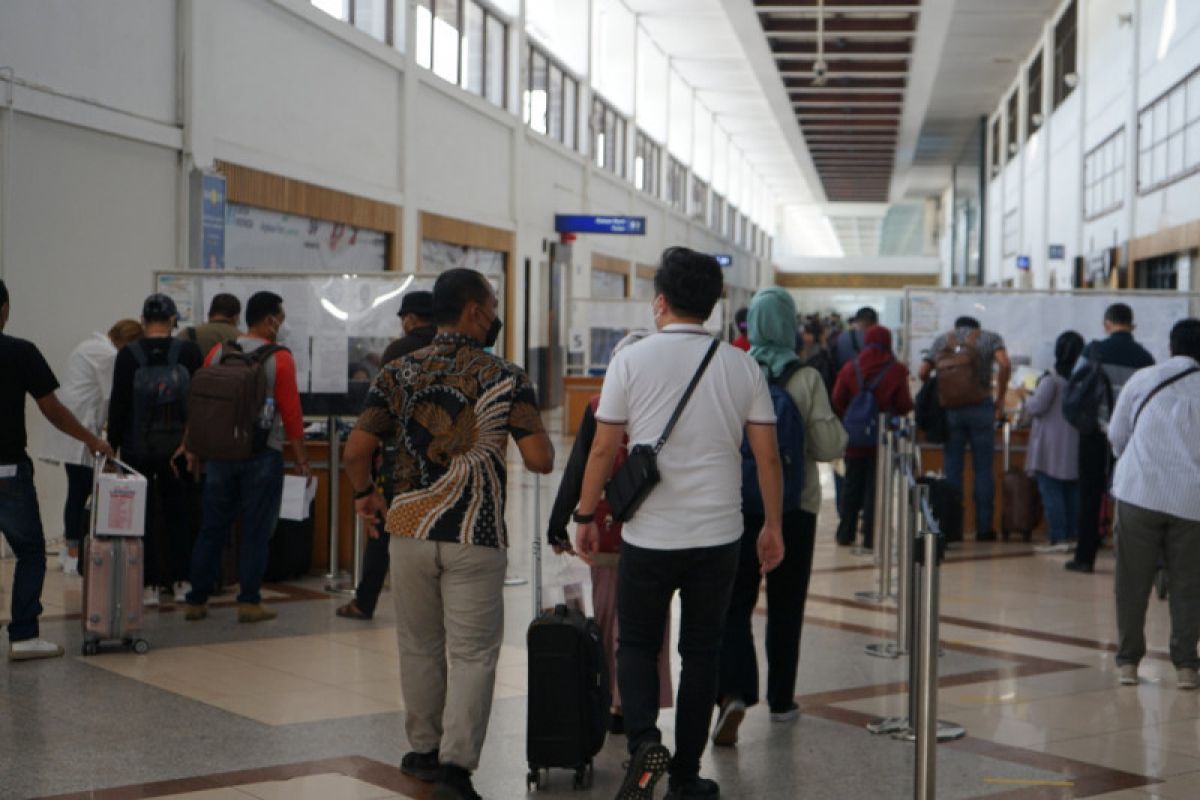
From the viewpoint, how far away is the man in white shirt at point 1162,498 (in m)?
6.46

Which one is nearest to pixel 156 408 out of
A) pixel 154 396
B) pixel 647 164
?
pixel 154 396

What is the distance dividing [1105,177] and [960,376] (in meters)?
10.4

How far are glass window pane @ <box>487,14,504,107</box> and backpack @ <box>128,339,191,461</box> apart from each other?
46.5ft

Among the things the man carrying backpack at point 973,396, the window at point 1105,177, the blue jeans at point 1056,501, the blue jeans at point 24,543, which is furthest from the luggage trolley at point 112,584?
the window at point 1105,177

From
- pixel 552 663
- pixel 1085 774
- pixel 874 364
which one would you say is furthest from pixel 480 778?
pixel 874 364

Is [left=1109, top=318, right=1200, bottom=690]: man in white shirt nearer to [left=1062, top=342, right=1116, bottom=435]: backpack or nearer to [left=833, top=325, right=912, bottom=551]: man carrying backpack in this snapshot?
[left=1062, top=342, right=1116, bottom=435]: backpack

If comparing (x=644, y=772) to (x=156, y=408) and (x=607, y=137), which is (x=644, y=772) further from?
(x=607, y=137)

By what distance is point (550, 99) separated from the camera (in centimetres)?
2478

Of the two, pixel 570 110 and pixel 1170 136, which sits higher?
pixel 570 110

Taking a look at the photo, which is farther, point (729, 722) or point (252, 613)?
point (252, 613)

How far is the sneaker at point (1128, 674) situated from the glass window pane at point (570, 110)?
20065 mm

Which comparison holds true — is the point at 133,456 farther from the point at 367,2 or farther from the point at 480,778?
the point at 367,2

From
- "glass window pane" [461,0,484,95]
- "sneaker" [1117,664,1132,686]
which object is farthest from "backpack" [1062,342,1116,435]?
"glass window pane" [461,0,484,95]

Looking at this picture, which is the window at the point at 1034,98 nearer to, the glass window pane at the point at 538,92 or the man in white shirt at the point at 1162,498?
the glass window pane at the point at 538,92
